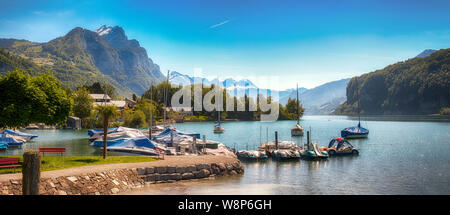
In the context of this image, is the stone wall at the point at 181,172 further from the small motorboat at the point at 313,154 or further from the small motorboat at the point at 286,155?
the small motorboat at the point at 313,154

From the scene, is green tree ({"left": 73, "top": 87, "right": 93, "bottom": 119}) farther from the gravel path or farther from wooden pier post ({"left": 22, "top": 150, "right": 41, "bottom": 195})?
wooden pier post ({"left": 22, "top": 150, "right": 41, "bottom": 195})

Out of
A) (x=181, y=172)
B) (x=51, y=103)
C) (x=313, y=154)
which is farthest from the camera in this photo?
(x=313, y=154)

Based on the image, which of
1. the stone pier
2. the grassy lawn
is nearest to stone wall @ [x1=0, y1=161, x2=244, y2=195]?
the stone pier

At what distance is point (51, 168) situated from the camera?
21.1 meters

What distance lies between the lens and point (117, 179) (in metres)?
21.7

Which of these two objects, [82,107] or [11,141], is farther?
[82,107]

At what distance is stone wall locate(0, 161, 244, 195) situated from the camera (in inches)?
690

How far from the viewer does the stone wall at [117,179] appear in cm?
1753

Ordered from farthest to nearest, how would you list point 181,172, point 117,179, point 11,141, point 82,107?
point 82,107 → point 11,141 → point 181,172 → point 117,179

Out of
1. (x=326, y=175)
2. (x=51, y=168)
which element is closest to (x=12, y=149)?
(x=51, y=168)

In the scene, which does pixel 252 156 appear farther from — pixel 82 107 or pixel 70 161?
pixel 82 107

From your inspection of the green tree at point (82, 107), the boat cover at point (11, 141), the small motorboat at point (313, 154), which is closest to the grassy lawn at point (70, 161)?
the small motorboat at point (313, 154)

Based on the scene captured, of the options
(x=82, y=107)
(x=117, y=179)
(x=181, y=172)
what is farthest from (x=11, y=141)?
(x=82, y=107)
